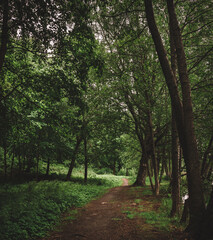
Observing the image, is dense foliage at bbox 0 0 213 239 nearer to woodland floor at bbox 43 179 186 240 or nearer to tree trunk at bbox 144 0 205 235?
tree trunk at bbox 144 0 205 235

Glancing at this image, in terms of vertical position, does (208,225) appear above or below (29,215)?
above

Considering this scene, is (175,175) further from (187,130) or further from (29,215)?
(29,215)

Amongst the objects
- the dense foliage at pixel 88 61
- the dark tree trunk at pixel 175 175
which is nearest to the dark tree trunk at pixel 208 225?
the dense foliage at pixel 88 61

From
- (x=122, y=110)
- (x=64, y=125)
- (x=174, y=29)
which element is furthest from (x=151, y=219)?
(x=122, y=110)

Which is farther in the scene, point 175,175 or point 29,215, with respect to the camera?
point 175,175

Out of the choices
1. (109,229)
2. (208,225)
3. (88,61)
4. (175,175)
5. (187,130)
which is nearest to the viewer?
(208,225)

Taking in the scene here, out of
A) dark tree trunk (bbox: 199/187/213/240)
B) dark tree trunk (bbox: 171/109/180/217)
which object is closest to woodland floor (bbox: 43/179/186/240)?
dark tree trunk (bbox: 199/187/213/240)

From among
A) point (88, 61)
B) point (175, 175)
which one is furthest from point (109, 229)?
point (88, 61)

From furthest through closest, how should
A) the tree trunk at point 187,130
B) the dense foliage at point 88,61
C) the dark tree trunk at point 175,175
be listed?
the dark tree trunk at point 175,175 < the dense foliage at point 88,61 < the tree trunk at point 187,130

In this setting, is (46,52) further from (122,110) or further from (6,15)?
(122,110)

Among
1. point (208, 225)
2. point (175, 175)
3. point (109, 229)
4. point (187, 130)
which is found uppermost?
point (187, 130)

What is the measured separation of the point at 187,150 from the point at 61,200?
688 centimetres

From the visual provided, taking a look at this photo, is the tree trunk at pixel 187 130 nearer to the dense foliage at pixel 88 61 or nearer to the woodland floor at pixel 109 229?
the dense foliage at pixel 88 61

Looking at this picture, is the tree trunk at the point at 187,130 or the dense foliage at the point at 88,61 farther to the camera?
the dense foliage at the point at 88,61
